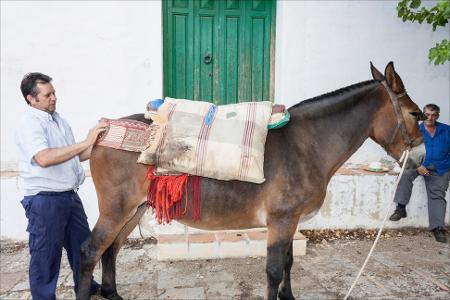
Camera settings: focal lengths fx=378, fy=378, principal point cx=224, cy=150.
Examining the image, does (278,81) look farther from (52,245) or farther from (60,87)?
(52,245)

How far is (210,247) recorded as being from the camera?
439cm

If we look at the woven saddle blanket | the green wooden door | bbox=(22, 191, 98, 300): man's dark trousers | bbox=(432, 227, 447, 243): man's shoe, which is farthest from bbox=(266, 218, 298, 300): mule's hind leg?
bbox=(432, 227, 447, 243): man's shoe

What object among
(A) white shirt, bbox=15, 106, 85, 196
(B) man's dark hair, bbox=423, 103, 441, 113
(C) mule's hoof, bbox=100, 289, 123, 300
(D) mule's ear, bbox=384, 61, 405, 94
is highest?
(D) mule's ear, bbox=384, 61, 405, 94

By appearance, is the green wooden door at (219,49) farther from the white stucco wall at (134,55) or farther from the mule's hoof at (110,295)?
the mule's hoof at (110,295)

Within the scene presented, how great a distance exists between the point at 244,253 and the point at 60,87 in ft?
10.2

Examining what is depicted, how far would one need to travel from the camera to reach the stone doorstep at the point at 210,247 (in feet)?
14.4

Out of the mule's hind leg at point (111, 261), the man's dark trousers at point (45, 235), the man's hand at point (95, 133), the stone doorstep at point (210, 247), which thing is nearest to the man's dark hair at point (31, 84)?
the man's hand at point (95, 133)

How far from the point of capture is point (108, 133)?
2.84 meters

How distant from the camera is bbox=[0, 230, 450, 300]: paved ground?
3.62 meters

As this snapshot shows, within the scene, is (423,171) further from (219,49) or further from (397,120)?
(219,49)

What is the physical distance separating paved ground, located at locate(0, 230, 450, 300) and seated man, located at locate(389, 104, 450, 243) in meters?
0.39

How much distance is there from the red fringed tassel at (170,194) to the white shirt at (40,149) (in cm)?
65

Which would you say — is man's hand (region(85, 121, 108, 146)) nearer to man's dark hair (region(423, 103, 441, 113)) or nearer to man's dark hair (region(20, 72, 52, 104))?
man's dark hair (region(20, 72, 52, 104))

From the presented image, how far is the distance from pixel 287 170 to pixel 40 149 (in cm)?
176
